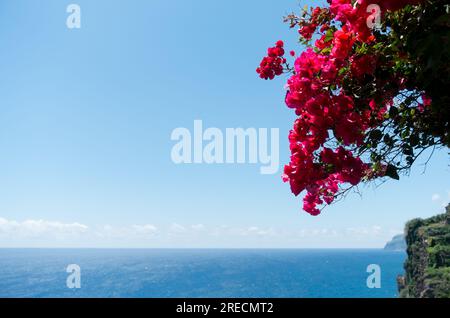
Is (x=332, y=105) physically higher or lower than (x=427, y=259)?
higher

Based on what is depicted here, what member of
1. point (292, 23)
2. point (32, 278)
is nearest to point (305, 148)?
point (292, 23)

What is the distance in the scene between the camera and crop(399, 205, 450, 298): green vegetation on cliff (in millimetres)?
58500

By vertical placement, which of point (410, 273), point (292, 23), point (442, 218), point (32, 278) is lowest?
point (32, 278)

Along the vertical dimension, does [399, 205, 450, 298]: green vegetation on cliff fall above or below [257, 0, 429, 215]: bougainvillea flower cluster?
below

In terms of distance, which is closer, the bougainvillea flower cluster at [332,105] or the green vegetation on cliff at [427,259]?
the bougainvillea flower cluster at [332,105]

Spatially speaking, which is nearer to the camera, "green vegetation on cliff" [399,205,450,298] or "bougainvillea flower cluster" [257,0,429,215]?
"bougainvillea flower cluster" [257,0,429,215]

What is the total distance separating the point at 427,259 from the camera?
65000mm

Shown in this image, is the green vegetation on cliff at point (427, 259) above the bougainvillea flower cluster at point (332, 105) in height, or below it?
below

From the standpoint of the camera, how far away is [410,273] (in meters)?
70.9

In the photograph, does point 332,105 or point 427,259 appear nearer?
point 332,105

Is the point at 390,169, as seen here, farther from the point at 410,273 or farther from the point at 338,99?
the point at 410,273

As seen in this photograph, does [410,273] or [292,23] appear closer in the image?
[292,23]

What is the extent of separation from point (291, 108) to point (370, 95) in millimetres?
431

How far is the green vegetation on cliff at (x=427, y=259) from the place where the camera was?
192 feet
